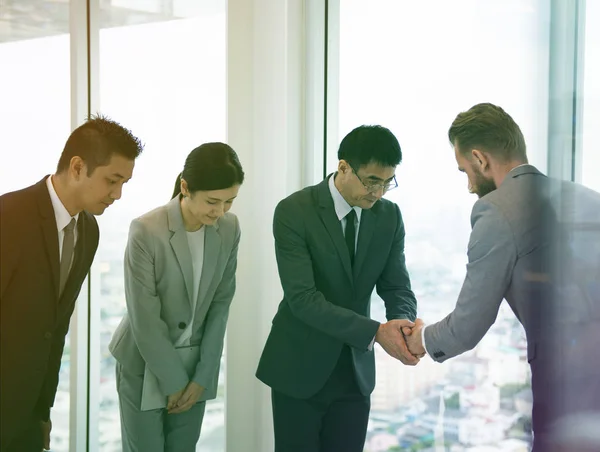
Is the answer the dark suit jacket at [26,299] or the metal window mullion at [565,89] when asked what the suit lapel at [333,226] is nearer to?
the metal window mullion at [565,89]

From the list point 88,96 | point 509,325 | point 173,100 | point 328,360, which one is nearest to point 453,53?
point 509,325

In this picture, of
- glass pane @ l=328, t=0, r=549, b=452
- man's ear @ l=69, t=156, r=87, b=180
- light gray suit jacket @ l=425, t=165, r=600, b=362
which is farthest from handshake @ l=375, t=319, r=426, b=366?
man's ear @ l=69, t=156, r=87, b=180

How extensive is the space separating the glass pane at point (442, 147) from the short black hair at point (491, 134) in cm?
4

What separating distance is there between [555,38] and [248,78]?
179 cm

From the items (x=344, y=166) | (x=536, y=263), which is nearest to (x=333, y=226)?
(x=344, y=166)

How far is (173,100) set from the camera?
12.4ft

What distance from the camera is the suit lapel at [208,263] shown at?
8.76 feet

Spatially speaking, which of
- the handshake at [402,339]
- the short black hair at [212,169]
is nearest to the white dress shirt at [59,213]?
the short black hair at [212,169]

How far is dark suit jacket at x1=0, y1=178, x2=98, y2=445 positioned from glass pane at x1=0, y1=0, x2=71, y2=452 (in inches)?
69.5

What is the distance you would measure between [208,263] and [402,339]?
30.9 inches

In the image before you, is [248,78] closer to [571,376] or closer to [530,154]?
[530,154]

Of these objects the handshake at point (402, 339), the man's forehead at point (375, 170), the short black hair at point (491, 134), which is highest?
the short black hair at point (491, 134)

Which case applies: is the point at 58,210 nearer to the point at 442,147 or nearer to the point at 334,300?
the point at 334,300

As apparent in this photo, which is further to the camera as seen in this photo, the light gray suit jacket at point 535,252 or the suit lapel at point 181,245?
the suit lapel at point 181,245
